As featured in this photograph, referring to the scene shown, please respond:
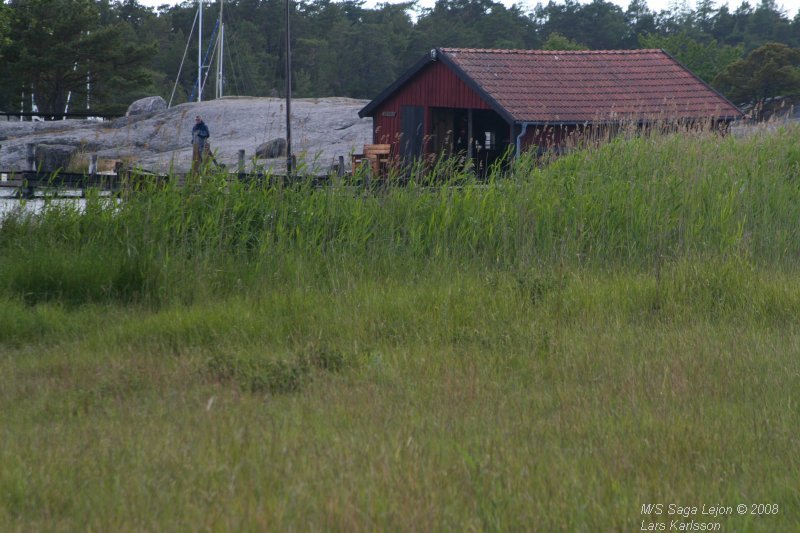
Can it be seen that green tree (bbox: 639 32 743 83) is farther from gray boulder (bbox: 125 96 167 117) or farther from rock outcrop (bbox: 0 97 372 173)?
gray boulder (bbox: 125 96 167 117)

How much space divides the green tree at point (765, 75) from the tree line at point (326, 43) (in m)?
0.07

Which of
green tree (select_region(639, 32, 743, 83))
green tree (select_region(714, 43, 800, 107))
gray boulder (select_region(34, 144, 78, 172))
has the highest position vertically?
green tree (select_region(639, 32, 743, 83))

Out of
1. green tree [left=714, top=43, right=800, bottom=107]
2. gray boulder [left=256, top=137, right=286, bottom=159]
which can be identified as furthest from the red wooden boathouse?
green tree [left=714, top=43, right=800, bottom=107]

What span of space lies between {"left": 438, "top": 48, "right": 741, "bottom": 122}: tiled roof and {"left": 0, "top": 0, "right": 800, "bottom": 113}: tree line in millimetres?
23435

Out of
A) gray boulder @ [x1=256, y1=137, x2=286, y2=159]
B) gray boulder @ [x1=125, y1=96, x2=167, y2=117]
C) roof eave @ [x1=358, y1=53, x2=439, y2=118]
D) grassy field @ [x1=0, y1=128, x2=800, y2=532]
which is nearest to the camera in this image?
grassy field @ [x1=0, y1=128, x2=800, y2=532]

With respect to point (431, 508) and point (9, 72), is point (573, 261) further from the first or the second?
point (9, 72)

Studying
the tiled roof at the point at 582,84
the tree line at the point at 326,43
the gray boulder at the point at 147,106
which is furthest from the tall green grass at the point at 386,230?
the tree line at the point at 326,43

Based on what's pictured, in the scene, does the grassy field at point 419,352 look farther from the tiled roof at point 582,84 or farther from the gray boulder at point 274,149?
the gray boulder at point 274,149

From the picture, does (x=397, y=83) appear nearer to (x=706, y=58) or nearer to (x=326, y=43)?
(x=706, y=58)

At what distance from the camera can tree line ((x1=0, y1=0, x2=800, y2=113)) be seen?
49219 millimetres

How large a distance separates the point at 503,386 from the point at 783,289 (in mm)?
3507

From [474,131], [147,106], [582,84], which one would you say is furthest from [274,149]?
[147,106]

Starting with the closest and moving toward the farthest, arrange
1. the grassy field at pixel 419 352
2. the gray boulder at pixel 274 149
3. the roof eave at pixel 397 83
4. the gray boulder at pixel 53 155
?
the grassy field at pixel 419 352
the roof eave at pixel 397 83
the gray boulder at pixel 53 155
the gray boulder at pixel 274 149

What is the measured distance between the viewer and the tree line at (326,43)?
4922cm
